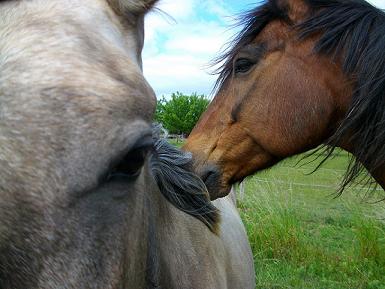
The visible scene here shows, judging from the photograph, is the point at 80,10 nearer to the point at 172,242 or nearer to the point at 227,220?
the point at 172,242

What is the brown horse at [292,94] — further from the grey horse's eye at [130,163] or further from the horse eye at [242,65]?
the grey horse's eye at [130,163]

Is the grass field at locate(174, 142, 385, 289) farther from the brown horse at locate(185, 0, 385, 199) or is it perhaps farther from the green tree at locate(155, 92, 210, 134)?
the green tree at locate(155, 92, 210, 134)

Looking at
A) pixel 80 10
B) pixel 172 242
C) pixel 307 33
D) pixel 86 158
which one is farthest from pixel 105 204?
pixel 307 33

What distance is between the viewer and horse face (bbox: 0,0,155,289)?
1032 mm

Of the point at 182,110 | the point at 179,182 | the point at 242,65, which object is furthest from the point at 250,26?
the point at 182,110

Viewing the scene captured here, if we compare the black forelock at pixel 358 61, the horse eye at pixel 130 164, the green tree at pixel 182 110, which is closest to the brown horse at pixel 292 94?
the black forelock at pixel 358 61

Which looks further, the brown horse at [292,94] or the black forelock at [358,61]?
the brown horse at [292,94]

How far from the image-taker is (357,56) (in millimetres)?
3209

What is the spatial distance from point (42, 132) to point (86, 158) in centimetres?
12

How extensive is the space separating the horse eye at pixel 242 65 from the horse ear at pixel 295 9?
46cm

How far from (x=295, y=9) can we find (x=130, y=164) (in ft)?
9.10

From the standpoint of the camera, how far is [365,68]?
10.2 feet

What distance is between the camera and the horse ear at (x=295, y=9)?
11.6ft

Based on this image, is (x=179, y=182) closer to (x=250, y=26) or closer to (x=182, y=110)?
(x=250, y=26)
